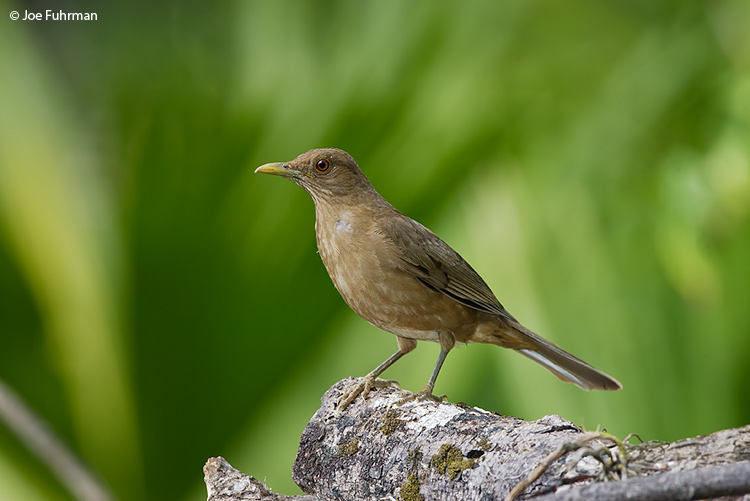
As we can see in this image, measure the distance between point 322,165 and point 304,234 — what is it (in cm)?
116

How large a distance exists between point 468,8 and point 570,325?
7.46 feet

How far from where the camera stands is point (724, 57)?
179 inches

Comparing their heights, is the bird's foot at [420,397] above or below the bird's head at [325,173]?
below

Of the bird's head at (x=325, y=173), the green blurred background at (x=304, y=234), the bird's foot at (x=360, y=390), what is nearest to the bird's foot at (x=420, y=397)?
the bird's foot at (x=360, y=390)

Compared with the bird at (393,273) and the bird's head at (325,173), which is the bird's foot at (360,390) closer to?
the bird at (393,273)

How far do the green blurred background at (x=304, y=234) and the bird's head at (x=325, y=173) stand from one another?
1.11 meters

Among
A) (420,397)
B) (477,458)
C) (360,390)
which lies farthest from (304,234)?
(477,458)

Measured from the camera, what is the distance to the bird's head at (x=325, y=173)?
2895mm

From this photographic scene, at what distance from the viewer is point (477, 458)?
186cm

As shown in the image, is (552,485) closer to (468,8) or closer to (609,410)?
(609,410)

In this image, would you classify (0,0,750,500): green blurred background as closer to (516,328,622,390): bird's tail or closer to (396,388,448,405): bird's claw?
(516,328,622,390): bird's tail

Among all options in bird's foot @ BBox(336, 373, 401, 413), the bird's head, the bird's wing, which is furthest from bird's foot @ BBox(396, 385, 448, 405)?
the bird's head

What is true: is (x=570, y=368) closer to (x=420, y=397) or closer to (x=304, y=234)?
(x=420, y=397)

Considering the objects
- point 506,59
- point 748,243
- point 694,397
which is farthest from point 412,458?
point 506,59
